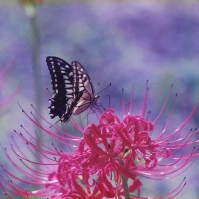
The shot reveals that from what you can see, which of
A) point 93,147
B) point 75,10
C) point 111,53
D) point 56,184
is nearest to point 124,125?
point 93,147

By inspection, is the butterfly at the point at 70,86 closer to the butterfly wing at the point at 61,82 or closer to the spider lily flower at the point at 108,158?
the butterfly wing at the point at 61,82

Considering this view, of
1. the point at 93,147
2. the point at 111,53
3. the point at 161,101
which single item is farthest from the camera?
the point at 111,53

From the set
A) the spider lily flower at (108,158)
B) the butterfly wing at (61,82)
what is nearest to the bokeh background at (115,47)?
the butterfly wing at (61,82)

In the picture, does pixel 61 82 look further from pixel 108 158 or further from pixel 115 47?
pixel 115 47

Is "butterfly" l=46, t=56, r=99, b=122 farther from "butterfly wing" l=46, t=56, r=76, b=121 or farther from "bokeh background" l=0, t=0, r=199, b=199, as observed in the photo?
"bokeh background" l=0, t=0, r=199, b=199

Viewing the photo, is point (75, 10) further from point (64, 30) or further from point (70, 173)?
point (70, 173)

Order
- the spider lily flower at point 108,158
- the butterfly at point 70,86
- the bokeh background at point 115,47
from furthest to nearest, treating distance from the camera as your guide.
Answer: the bokeh background at point 115,47
the butterfly at point 70,86
the spider lily flower at point 108,158
